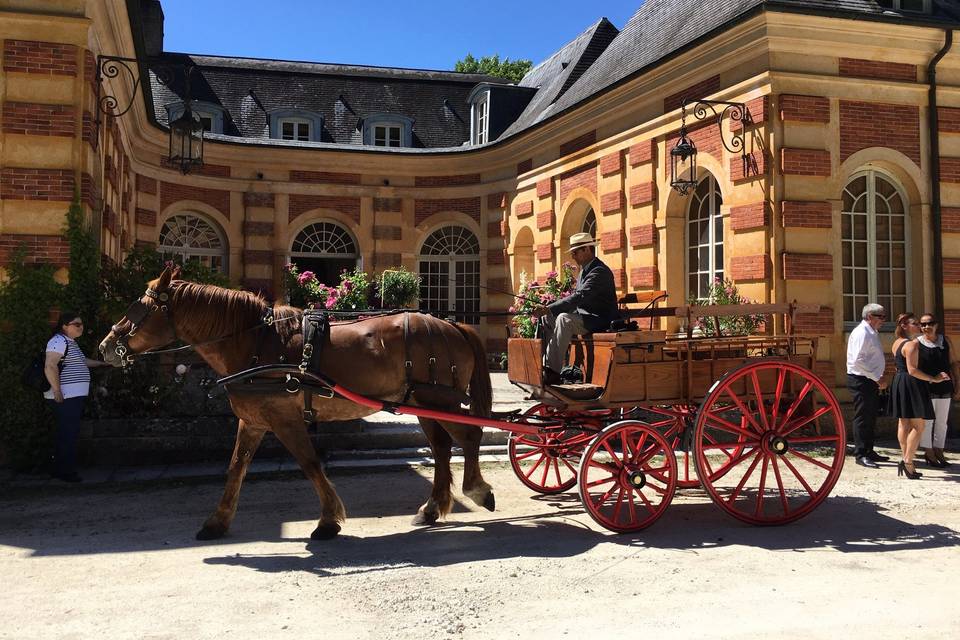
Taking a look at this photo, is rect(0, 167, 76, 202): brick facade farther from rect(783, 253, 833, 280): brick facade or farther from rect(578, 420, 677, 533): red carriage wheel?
rect(783, 253, 833, 280): brick facade

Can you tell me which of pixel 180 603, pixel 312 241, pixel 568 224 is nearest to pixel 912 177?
pixel 568 224

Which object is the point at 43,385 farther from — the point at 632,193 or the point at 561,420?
the point at 632,193

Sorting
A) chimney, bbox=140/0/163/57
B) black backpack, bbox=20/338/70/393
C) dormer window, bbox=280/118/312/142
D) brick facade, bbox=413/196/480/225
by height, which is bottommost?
black backpack, bbox=20/338/70/393

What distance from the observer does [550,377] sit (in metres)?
6.04

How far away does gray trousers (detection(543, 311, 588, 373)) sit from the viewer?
595 cm

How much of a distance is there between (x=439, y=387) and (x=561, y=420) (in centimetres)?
106

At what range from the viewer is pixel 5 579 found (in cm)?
459

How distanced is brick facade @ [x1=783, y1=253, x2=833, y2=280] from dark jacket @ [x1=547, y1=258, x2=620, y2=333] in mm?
5196

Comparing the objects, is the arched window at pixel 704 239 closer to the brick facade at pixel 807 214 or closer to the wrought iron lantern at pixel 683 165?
the wrought iron lantern at pixel 683 165

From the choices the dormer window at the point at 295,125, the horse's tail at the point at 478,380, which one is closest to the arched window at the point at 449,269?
the dormer window at the point at 295,125

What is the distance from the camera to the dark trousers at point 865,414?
8578 millimetres

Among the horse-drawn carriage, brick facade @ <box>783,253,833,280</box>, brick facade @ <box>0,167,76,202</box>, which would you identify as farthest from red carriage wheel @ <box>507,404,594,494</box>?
brick facade @ <box>0,167,76,202</box>

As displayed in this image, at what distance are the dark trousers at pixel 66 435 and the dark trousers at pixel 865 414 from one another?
8.00m

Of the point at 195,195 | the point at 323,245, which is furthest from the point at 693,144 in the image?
the point at 195,195
